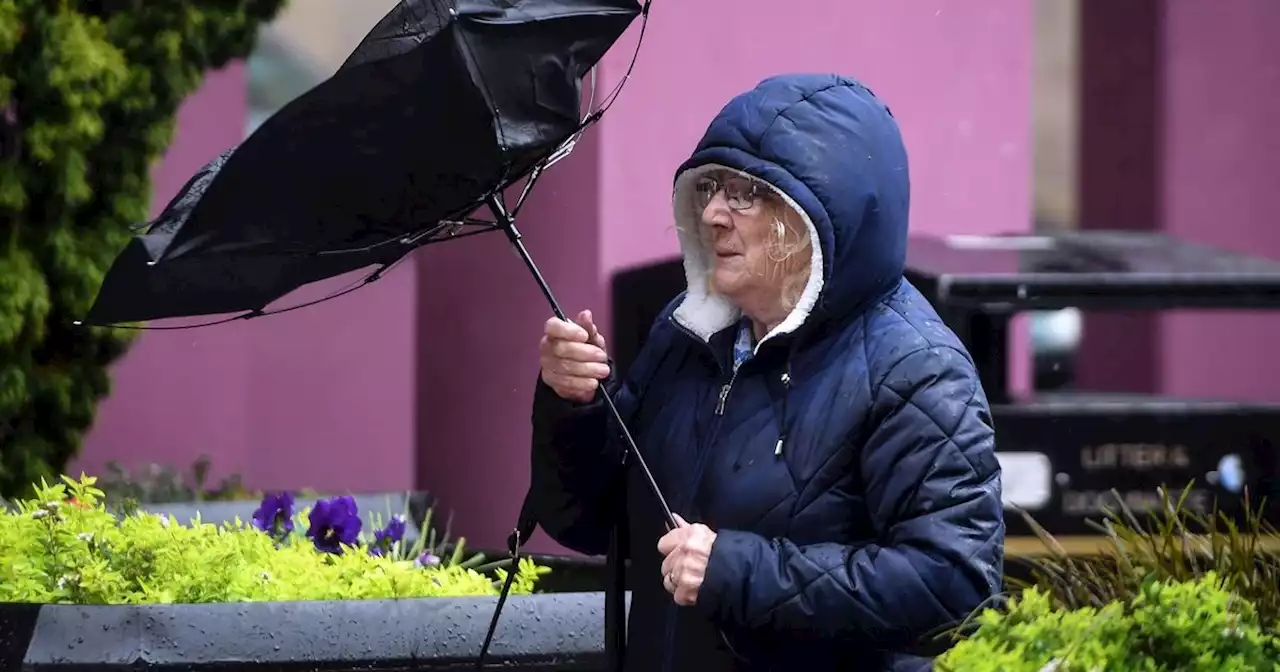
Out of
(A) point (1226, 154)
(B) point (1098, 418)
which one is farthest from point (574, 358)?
(A) point (1226, 154)

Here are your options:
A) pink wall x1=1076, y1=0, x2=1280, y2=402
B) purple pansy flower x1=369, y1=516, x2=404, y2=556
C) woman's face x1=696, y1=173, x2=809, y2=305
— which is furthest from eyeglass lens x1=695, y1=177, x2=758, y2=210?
pink wall x1=1076, y1=0, x2=1280, y2=402

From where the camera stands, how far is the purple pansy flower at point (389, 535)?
→ 398 centimetres

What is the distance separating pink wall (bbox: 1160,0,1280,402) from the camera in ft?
25.7

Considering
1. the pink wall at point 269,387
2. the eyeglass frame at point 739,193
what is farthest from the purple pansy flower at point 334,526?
the pink wall at point 269,387

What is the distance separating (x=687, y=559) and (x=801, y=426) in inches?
9.1

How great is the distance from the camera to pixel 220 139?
665 cm

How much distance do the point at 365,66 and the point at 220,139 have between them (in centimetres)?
449

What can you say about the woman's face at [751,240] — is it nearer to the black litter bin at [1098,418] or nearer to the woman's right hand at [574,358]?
the woman's right hand at [574,358]

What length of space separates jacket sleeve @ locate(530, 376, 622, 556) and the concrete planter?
620 mm

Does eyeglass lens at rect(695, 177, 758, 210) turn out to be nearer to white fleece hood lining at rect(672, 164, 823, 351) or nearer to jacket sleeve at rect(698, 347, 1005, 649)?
white fleece hood lining at rect(672, 164, 823, 351)

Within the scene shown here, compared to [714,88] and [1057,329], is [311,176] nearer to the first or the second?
[714,88]

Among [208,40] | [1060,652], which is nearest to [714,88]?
[208,40]

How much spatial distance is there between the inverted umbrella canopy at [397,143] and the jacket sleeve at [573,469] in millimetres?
305

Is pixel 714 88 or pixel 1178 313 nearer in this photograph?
pixel 714 88
